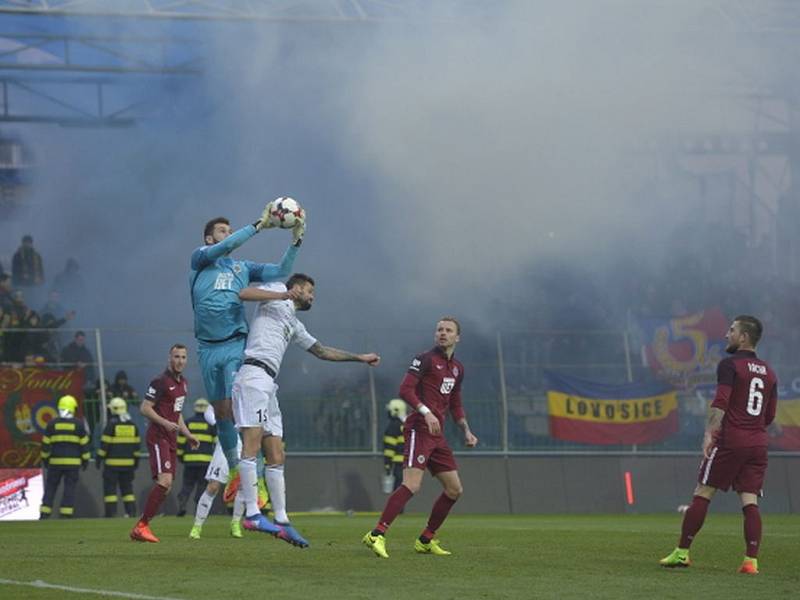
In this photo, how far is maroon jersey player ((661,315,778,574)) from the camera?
11.6 meters

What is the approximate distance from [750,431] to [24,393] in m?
16.2

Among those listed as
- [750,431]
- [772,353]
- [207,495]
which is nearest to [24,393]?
[207,495]

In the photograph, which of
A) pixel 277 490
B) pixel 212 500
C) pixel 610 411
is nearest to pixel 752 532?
pixel 277 490

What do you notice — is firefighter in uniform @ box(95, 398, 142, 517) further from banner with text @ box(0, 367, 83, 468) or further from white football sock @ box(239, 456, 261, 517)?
white football sock @ box(239, 456, 261, 517)

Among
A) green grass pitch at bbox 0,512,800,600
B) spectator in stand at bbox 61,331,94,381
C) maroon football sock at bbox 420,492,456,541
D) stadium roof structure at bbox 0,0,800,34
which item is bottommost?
green grass pitch at bbox 0,512,800,600

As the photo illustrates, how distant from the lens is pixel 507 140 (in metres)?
31.0

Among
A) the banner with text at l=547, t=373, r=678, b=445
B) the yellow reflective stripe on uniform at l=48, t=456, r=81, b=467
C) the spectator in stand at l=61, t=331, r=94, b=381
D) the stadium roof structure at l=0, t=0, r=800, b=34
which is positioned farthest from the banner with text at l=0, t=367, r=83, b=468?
the banner with text at l=547, t=373, r=678, b=445

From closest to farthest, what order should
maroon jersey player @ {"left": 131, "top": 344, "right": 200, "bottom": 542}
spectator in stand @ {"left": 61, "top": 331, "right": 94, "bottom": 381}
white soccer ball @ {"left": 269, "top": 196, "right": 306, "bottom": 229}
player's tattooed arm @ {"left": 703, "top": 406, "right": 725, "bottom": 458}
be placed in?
player's tattooed arm @ {"left": 703, "top": 406, "right": 725, "bottom": 458} < white soccer ball @ {"left": 269, "top": 196, "right": 306, "bottom": 229} < maroon jersey player @ {"left": 131, "top": 344, "right": 200, "bottom": 542} < spectator in stand @ {"left": 61, "top": 331, "right": 94, "bottom": 381}

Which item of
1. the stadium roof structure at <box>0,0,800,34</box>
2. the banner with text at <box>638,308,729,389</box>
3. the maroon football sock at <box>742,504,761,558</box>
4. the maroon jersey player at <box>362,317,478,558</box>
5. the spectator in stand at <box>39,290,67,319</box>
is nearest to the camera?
the maroon football sock at <box>742,504,761,558</box>

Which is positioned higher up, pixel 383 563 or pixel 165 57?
pixel 165 57

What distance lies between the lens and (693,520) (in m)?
11.7

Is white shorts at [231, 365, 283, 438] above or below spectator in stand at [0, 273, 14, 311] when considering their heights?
below

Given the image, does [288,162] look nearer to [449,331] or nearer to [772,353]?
[772,353]

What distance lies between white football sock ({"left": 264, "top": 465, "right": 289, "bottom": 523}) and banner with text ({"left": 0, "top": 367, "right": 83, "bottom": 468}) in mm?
13161
